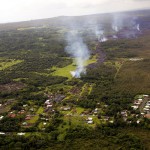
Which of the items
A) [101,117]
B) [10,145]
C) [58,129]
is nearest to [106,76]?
[101,117]

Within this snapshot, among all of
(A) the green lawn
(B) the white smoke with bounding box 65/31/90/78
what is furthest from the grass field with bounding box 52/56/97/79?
(A) the green lawn

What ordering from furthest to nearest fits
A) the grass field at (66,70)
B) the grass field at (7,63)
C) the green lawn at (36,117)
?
1. the grass field at (7,63)
2. the grass field at (66,70)
3. the green lawn at (36,117)

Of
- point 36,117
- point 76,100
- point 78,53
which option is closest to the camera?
point 36,117

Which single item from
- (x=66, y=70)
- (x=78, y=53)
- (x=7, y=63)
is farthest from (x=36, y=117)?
(x=78, y=53)

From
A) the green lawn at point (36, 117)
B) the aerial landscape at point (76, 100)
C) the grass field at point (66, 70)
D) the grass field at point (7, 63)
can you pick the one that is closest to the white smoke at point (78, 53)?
the aerial landscape at point (76, 100)

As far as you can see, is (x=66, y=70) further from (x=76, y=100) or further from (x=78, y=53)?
(x=76, y=100)

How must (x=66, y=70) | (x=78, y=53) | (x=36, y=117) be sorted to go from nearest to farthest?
(x=36, y=117)
(x=66, y=70)
(x=78, y=53)

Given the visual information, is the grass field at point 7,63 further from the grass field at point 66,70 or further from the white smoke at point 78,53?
the white smoke at point 78,53

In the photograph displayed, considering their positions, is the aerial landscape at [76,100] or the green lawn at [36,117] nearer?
the aerial landscape at [76,100]

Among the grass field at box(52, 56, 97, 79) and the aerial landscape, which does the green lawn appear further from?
the grass field at box(52, 56, 97, 79)
